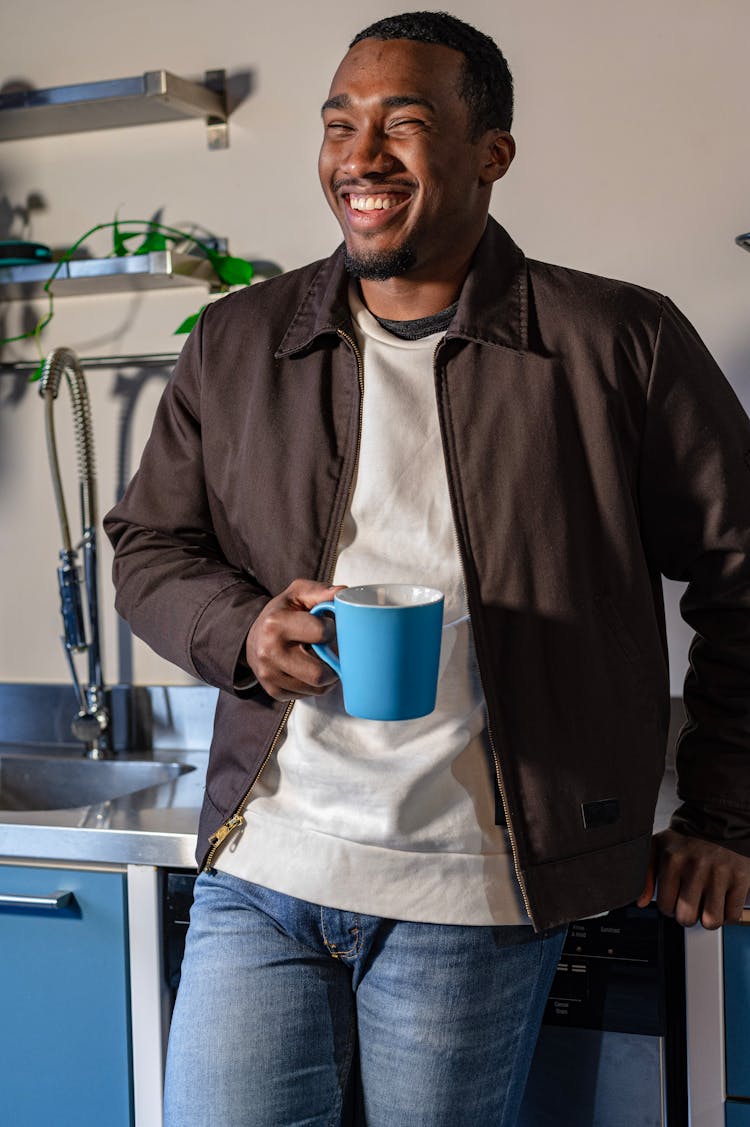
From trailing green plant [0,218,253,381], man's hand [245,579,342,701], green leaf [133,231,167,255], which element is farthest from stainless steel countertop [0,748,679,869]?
green leaf [133,231,167,255]

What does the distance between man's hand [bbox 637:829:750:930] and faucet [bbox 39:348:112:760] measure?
1072 mm

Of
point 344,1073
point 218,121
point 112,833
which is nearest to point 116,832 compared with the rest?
point 112,833

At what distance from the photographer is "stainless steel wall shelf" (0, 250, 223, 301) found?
1887mm

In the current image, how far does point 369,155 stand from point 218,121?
0.95 m

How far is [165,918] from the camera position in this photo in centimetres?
151

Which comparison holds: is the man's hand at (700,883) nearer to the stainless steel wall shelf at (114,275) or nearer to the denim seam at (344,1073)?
the denim seam at (344,1073)

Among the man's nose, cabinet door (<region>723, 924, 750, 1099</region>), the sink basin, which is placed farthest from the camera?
the sink basin

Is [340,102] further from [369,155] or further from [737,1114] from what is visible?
[737,1114]

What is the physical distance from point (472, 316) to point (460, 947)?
587mm

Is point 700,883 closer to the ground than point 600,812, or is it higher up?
closer to the ground

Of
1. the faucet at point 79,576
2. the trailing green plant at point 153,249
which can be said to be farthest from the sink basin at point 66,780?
the trailing green plant at point 153,249

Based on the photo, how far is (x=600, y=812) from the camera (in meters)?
1.13

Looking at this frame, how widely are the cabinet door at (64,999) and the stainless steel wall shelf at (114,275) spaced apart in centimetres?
92

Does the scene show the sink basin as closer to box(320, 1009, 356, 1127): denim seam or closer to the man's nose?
box(320, 1009, 356, 1127): denim seam
